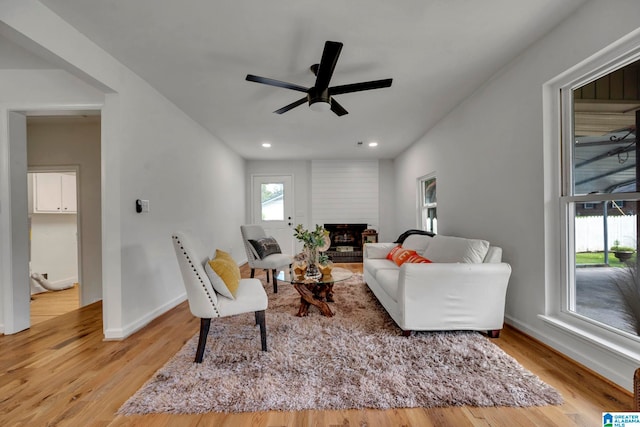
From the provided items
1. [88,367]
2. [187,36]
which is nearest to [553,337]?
[88,367]

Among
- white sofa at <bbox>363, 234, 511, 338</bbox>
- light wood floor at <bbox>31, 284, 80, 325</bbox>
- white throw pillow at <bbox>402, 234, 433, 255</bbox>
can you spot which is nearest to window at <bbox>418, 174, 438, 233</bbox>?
white throw pillow at <bbox>402, 234, 433, 255</bbox>

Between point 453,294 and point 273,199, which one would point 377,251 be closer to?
point 453,294

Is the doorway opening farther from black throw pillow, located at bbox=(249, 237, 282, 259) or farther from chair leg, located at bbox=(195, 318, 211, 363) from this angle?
chair leg, located at bbox=(195, 318, 211, 363)

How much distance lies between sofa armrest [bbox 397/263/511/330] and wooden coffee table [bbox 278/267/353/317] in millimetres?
755

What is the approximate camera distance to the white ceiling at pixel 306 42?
1753 mm

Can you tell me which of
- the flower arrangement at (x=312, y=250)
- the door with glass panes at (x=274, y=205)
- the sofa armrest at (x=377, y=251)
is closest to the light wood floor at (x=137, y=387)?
the flower arrangement at (x=312, y=250)

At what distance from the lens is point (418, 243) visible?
143 inches

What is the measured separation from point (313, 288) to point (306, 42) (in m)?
2.31

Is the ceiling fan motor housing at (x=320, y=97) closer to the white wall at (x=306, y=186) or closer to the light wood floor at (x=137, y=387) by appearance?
the light wood floor at (x=137, y=387)

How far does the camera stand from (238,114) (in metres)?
3.58

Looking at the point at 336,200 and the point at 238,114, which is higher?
the point at 238,114

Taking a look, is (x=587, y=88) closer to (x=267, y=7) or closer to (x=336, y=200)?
(x=267, y=7)

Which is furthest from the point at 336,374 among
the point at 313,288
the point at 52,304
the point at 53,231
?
the point at 53,231

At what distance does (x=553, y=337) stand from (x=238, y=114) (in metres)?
4.00
